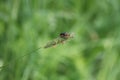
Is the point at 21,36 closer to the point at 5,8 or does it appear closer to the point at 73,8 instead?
the point at 5,8

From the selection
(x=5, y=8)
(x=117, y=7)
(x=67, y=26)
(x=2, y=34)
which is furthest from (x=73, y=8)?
(x=2, y=34)

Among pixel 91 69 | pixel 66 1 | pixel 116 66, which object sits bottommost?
pixel 116 66

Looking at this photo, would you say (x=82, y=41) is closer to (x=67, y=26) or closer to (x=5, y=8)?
(x=67, y=26)

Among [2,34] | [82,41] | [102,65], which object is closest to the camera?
[2,34]

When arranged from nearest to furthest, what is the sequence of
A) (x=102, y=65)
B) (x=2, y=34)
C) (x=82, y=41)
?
1. (x=2, y=34)
2. (x=102, y=65)
3. (x=82, y=41)

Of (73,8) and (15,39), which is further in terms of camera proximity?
(73,8)

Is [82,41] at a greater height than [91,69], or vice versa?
[82,41]
